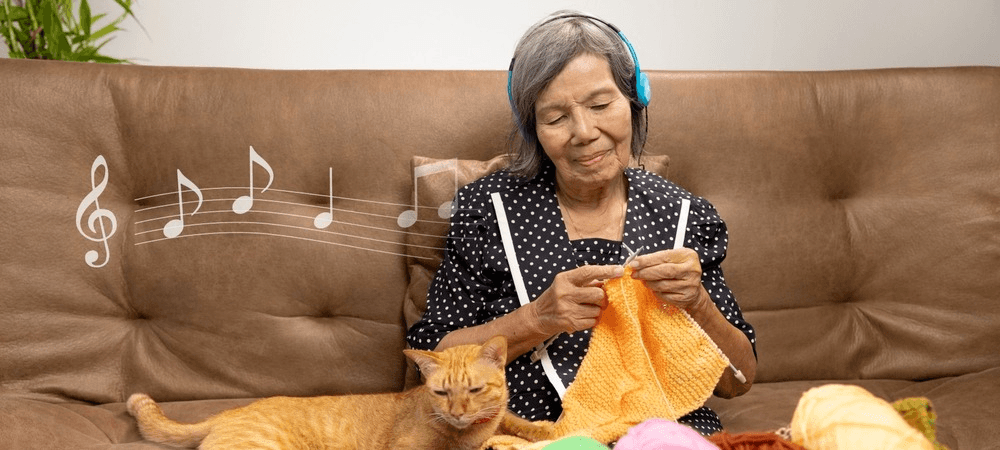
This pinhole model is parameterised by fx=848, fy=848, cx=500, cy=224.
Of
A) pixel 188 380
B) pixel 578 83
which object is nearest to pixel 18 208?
pixel 188 380

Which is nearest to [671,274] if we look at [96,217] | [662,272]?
[662,272]

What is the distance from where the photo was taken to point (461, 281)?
1.63 meters

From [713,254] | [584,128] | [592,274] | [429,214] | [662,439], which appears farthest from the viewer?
[429,214]

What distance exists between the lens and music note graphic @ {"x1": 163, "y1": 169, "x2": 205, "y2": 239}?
178 cm

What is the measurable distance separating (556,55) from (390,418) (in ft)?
2.32

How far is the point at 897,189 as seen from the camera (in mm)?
1879

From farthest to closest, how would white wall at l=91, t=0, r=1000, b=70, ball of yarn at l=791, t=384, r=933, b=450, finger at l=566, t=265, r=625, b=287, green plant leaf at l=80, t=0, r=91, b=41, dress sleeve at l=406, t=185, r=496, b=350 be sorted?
white wall at l=91, t=0, r=1000, b=70 < green plant leaf at l=80, t=0, r=91, b=41 < dress sleeve at l=406, t=185, r=496, b=350 < finger at l=566, t=265, r=625, b=287 < ball of yarn at l=791, t=384, r=933, b=450

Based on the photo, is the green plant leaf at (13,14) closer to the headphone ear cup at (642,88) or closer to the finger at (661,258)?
the headphone ear cup at (642,88)

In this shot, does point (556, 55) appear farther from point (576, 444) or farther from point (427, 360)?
point (576, 444)

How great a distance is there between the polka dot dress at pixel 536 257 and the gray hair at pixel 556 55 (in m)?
0.15

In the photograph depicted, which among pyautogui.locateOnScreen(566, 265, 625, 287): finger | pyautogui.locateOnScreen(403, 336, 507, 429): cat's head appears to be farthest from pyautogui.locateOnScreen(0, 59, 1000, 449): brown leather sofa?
pyautogui.locateOnScreen(566, 265, 625, 287): finger

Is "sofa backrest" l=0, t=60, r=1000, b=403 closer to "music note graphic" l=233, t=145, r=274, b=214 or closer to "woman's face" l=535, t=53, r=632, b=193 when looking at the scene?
"music note graphic" l=233, t=145, r=274, b=214

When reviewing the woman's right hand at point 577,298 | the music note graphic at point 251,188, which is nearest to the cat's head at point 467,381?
the woman's right hand at point 577,298

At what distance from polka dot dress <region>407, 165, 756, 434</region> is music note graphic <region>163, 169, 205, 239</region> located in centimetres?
55
